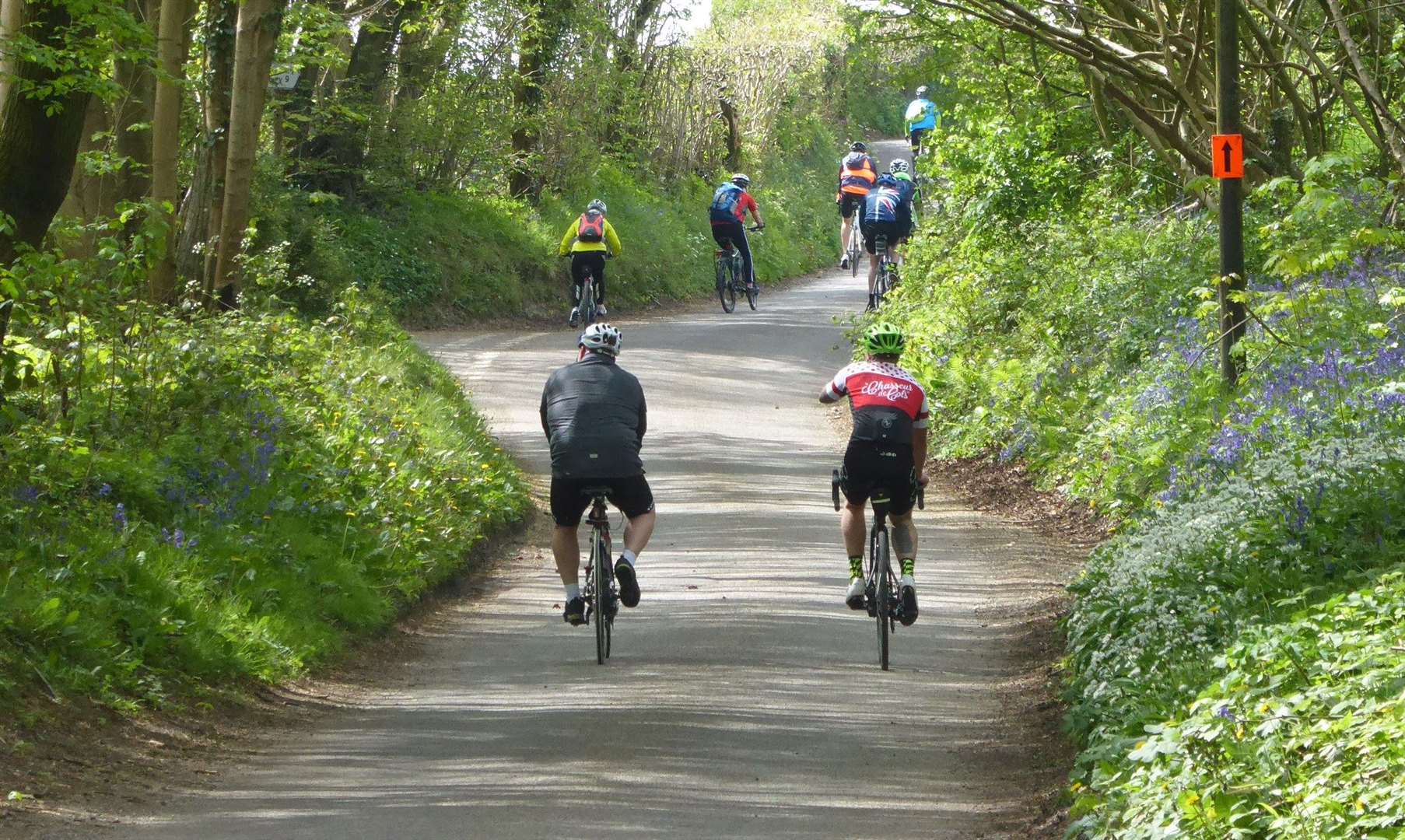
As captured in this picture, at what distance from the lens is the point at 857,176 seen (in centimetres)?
3106

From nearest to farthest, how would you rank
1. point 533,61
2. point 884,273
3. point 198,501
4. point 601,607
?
1. point 601,607
2. point 198,501
3. point 884,273
4. point 533,61

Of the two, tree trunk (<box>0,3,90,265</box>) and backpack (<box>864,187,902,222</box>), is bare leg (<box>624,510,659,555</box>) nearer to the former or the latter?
tree trunk (<box>0,3,90,265</box>)

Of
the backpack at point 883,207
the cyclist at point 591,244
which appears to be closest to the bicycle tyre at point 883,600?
the cyclist at point 591,244

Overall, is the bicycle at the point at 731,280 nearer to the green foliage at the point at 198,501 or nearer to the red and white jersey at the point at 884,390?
the green foliage at the point at 198,501

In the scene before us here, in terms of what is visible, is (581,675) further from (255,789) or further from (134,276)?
(134,276)

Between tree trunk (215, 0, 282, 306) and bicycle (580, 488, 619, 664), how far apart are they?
756 cm

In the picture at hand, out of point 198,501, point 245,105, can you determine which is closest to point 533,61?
point 245,105

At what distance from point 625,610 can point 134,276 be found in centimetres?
393

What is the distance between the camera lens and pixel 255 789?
7.71 metres

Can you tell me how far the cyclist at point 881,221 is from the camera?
2591cm

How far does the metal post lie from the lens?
11.9m

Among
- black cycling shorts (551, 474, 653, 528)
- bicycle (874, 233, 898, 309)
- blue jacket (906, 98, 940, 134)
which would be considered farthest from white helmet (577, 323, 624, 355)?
blue jacket (906, 98, 940, 134)

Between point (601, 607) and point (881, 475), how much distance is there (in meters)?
1.82

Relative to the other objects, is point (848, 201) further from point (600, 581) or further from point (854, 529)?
point (600, 581)
